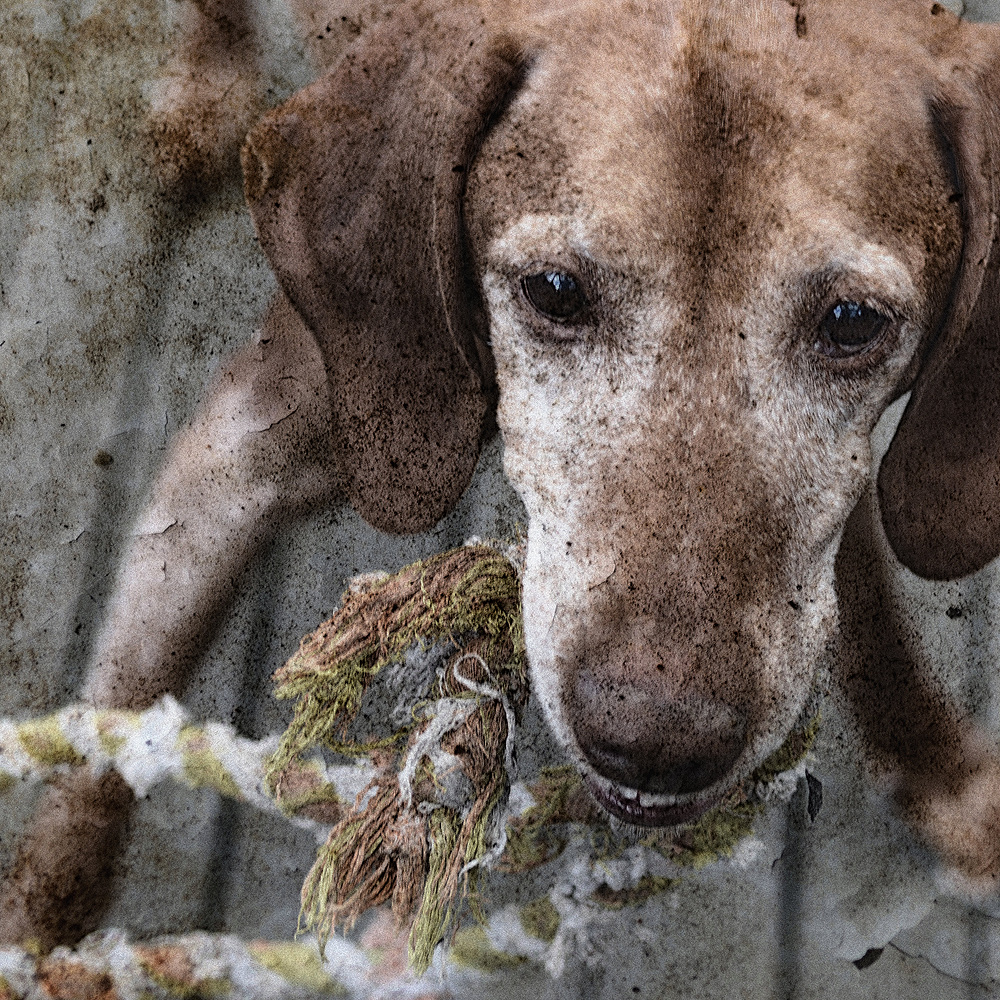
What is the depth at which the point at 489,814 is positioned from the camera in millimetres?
2090

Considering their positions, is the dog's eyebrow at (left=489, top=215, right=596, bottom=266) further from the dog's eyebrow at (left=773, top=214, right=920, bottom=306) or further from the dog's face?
the dog's eyebrow at (left=773, top=214, right=920, bottom=306)

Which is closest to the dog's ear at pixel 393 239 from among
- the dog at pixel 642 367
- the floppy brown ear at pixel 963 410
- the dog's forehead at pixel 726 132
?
the dog at pixel 642 367

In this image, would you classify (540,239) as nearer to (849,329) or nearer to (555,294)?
(555,294)

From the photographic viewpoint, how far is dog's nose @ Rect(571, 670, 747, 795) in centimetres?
163

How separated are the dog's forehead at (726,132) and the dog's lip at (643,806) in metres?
1.03

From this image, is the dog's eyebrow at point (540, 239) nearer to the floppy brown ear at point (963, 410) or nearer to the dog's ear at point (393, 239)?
the dog's ear at point (393, 239)

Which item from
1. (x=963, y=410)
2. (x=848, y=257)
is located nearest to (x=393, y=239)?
(x=848, y=257)

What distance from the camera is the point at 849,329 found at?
175 cm

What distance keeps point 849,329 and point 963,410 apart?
40cm

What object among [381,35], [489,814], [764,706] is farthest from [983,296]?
[489,814]

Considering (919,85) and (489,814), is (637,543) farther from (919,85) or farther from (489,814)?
(919,85)

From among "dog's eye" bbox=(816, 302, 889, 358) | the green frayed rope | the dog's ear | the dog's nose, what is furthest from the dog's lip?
"dog's eye" bbox=(816, 302, 889, 358)

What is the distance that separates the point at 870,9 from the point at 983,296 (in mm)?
607

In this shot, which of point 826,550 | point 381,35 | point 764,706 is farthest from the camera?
point 381,35
